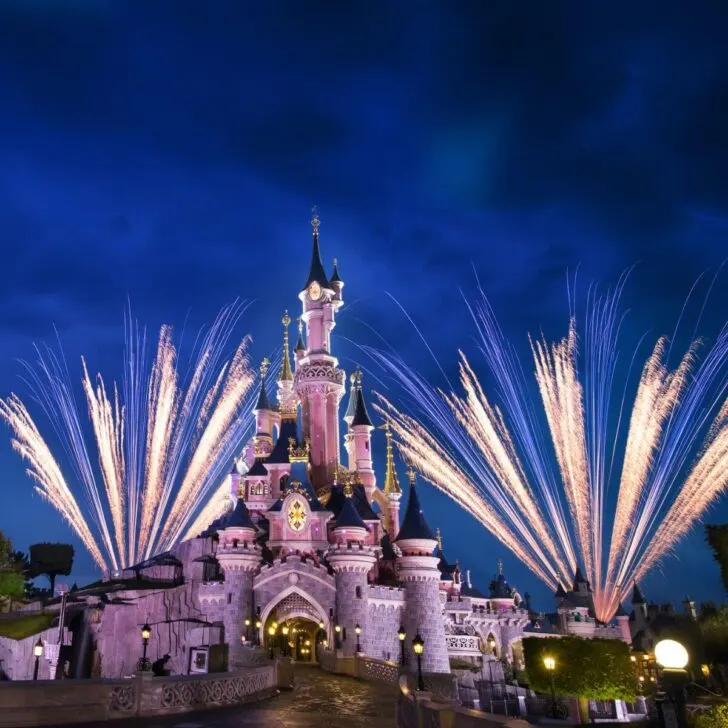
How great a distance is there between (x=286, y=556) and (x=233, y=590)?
13.6 ft

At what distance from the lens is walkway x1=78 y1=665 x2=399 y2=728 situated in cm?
1548

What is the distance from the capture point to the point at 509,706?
41125 millimetres

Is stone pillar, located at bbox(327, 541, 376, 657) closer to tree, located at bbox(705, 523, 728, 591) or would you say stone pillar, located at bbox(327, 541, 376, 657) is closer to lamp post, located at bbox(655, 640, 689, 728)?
tree, located at bbox(705, 523, 728, 591)

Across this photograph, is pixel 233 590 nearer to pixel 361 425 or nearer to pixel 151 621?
pixel 151 621

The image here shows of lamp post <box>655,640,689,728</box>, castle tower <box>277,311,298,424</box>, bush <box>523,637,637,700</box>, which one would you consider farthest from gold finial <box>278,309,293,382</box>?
lamp post <box>655,640,689,728</box>

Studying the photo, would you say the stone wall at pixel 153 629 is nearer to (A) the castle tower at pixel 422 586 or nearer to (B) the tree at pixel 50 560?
(A) the castle tower at pixel 422 586

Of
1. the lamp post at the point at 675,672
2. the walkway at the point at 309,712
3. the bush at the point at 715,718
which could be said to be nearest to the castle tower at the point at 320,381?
the walkway at the point at 309,712

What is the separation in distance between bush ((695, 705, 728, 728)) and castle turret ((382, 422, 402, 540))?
151 feet

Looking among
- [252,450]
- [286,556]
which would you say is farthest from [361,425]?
[286,556]

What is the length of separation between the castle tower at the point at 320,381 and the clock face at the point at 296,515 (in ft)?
26.3

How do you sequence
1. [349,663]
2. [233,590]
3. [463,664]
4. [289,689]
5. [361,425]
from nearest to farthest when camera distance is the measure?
[289,689] < [349,663] < [233,590] < [463,664] < [361,425]

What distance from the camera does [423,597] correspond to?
46938 millimetres

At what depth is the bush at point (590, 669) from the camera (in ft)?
106

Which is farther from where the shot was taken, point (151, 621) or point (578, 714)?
point (151, 621)
